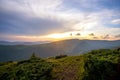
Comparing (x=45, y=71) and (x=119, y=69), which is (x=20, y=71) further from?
(x=119, y=69)

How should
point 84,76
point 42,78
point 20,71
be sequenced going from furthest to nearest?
point 20,71 < point 42,78 < point 84,76

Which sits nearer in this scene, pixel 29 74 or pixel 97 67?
pixel 97 67

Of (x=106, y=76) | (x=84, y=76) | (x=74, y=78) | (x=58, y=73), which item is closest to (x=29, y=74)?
(x=58, y=73)

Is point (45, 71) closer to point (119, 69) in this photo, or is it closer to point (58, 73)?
point (58, 73)

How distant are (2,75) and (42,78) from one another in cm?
634

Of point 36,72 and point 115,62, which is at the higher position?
point 115,62

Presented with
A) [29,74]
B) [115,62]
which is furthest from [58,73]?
[115,62]

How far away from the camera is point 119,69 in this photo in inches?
725

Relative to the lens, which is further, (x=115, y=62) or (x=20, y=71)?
(x=20, y=71)

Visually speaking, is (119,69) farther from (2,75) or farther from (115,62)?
(2,75)

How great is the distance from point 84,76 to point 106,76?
2.25 meters

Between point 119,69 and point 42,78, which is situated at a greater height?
point 119,69

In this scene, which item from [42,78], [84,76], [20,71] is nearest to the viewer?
[84,76]

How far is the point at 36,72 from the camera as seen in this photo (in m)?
23.1
